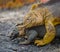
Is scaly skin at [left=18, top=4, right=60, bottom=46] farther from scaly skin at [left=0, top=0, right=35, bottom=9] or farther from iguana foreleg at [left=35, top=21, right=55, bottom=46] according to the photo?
scaly skin at [left=0, top=0, right=35, bottom=9]

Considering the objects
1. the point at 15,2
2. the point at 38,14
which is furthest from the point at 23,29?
the point at 15,2

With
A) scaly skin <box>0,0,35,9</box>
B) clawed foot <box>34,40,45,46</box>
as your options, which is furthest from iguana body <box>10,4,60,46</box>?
scaly skin <box>0,0,35,9</box>

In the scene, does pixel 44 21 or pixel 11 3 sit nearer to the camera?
pixel 44 21

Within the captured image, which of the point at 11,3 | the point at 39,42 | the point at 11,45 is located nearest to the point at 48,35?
the point at 39,42

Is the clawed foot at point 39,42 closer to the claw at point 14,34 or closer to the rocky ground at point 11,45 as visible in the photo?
the rocky ground at point 11,45

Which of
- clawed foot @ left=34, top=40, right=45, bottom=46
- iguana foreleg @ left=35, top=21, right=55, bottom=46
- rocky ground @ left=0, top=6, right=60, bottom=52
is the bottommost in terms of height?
rocky ground @ left=0, top=6, right=60, bottom=52

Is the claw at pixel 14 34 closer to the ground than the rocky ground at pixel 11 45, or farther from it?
farther from it

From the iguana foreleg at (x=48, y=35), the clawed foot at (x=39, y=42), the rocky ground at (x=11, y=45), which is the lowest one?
the rocky ground at (x=11, y=45)

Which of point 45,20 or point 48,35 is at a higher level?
point 45,20

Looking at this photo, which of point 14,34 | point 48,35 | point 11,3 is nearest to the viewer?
point 48,35

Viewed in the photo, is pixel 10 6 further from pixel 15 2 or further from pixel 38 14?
pixel 38 14

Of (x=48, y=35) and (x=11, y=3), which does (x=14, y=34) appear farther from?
(x=11, y=3)

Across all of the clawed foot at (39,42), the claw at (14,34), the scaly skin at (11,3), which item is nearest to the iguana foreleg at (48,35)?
the clawed foot at (39,42)
